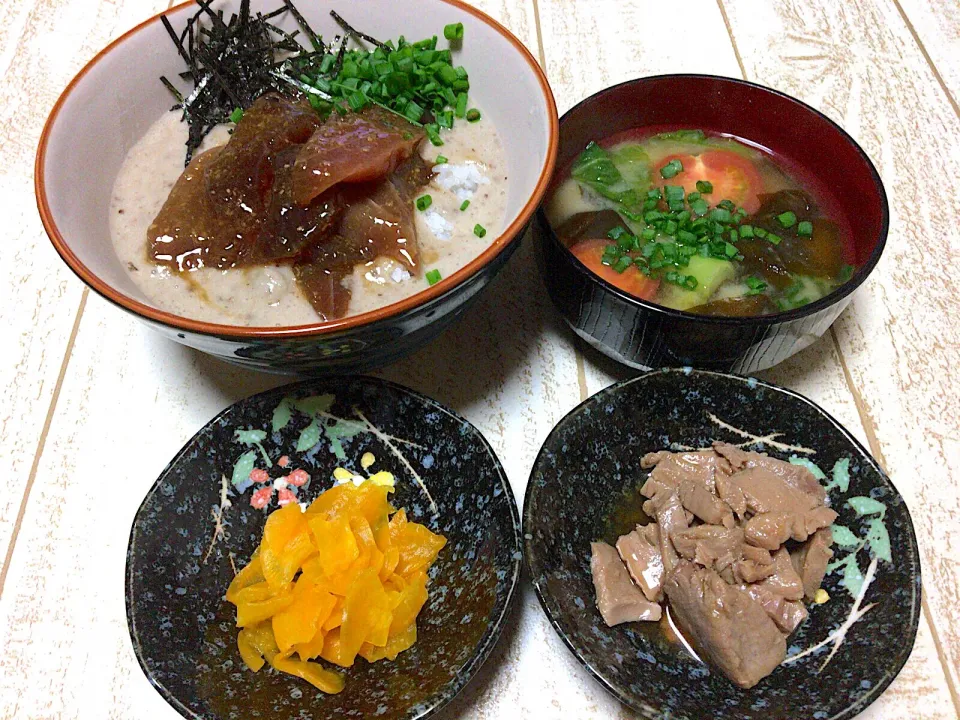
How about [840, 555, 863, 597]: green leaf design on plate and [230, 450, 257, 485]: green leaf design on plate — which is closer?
[840, 555, 863, 597]: green leaf design on plate

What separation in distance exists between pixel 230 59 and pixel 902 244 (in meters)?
1.80

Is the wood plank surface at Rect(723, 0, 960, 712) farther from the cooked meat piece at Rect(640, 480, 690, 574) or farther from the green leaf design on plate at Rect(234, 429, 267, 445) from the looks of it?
the green leaf design on plate at Rect(234, 429, 267, 445)

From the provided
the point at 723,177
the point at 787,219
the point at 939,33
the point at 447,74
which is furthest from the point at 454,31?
the point at 939,33

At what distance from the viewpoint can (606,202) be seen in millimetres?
1790

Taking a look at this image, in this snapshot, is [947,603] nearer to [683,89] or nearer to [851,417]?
[851,417]

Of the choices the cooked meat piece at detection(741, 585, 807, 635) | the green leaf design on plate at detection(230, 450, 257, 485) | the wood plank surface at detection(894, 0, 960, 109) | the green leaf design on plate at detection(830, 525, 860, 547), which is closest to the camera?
the cooked meat piece at detection(741, 585, 807, 635)

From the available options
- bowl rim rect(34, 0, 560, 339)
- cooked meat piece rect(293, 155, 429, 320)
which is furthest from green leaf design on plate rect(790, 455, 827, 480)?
cooked meat piece rect(293, 155, 429, 320)

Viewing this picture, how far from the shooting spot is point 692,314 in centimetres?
144

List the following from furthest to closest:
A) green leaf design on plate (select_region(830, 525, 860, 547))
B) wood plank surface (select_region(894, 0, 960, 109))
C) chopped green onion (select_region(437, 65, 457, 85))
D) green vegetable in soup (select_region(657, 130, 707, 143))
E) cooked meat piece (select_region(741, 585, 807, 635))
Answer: wood plank surface (select_region(894, 0, 960, 109)) → green vegetable in soup (select_region(657, 130, 707, 143)) → chopped green onion (select_region(437, 65, 457, 85)) → green leaf design on plate (select_region(830, 525, 860, 547)) → cooked meat piece (select_region(741, 585, 807, 635))

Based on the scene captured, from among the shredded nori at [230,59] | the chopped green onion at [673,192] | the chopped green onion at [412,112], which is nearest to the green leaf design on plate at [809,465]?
the chopped green onion at [673,192]

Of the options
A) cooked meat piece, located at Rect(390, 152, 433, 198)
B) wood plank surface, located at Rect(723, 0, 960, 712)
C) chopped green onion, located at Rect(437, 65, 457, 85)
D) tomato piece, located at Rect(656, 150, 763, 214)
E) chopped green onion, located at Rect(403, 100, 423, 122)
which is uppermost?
chopped green onion, located at Rect(437, 65, 457, 85)

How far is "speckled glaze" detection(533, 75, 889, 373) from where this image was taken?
1474 mm

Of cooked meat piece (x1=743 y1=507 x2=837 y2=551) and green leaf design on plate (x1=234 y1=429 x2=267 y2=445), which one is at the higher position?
green leaf design on plate (x1=234 y1=429 x2=267 y2=445)

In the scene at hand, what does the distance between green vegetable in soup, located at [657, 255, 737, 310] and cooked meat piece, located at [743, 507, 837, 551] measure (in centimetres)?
47
